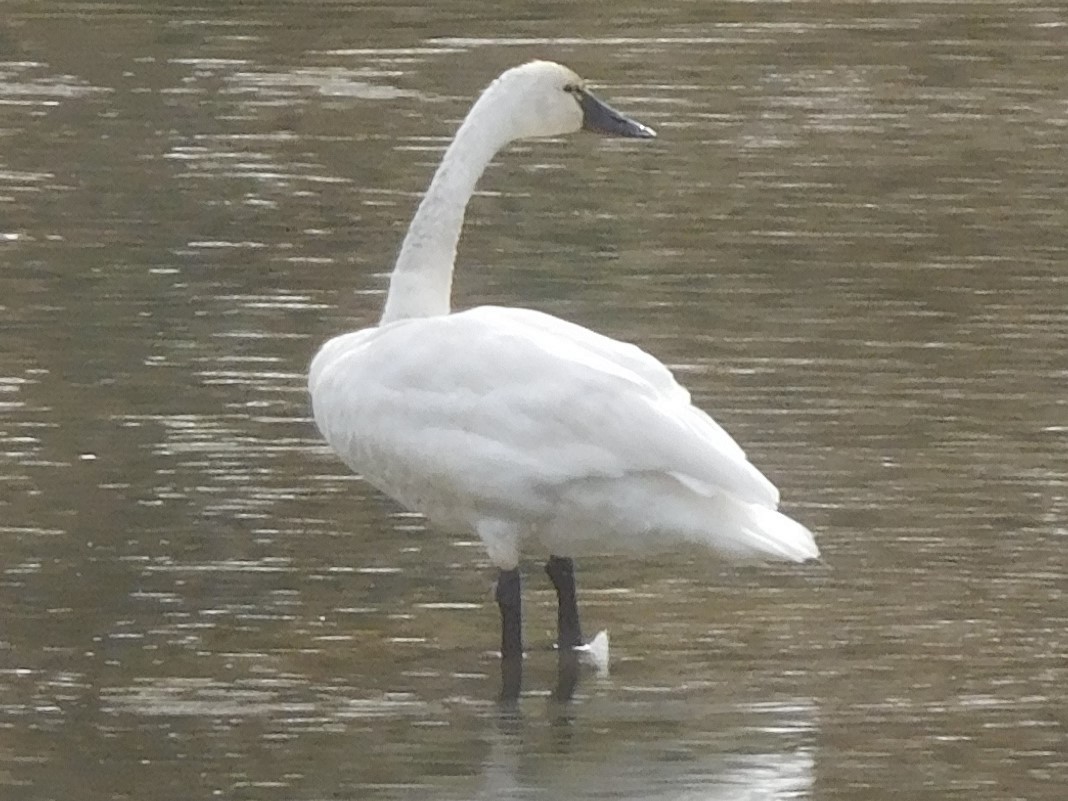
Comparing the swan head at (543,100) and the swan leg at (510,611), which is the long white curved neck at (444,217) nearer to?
the swan head at (543,100)

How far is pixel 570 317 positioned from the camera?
9.59 metres

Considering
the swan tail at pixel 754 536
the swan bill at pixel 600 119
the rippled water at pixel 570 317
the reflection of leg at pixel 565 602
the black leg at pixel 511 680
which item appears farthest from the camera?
the swan bill at pixel 600 119

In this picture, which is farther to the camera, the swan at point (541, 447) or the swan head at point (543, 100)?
the swan head at point (543, 100)

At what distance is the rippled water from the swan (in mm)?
329

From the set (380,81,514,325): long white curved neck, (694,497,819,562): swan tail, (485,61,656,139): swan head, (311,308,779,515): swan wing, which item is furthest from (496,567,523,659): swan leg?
(485,61,656,139): swan head

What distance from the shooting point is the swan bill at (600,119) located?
7504 mm

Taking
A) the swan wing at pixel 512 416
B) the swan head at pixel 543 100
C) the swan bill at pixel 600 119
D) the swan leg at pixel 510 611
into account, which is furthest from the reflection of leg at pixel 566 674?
the swan bill at pixel 600 119

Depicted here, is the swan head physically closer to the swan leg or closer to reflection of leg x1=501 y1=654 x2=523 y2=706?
the swan leg

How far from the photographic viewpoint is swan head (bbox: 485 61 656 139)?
734 centimetres

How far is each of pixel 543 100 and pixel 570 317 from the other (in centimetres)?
226

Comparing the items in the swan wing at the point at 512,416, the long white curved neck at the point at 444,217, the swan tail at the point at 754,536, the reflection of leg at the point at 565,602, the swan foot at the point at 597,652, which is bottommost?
the swan foot at the point at 597,652

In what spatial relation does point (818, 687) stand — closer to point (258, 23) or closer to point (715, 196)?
point (715, 196)

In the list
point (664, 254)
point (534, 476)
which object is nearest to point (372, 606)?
point (534, 476)

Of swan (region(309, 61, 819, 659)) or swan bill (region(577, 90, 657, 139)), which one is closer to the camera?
swan (region(309, 61, 819, 659))
